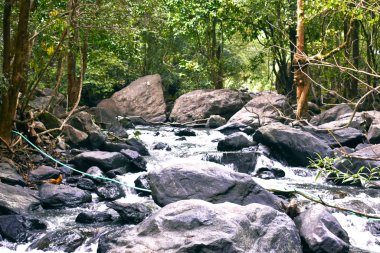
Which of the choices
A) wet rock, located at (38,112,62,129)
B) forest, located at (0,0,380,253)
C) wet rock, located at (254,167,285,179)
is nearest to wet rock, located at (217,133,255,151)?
forest, located at (0,0,380,253)

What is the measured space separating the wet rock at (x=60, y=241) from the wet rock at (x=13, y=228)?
0.24 m

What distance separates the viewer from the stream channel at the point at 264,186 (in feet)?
22.2

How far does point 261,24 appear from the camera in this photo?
725 inches

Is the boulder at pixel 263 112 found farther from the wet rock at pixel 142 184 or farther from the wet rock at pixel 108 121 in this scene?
the wet rock at pixel 142 184

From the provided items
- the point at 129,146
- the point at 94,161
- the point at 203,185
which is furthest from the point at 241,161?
the point at 203,185

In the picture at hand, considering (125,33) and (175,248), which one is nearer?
(175,248)

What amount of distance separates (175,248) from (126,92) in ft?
55.4

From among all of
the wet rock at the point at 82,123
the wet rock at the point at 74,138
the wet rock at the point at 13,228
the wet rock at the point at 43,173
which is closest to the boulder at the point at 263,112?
the wet rock at the point at 82,123

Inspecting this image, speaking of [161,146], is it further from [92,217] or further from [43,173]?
[92,217]

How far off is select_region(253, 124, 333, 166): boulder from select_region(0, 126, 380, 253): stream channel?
9.3 inches

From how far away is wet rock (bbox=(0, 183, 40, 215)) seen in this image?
7.16m

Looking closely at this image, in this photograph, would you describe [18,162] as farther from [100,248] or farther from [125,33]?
[100,248]

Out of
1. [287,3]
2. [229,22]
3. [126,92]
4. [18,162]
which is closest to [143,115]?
[126,92]

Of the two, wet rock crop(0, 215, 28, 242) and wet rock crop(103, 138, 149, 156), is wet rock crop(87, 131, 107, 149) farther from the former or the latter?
wet rock crop(0, 215, 28, 242)
